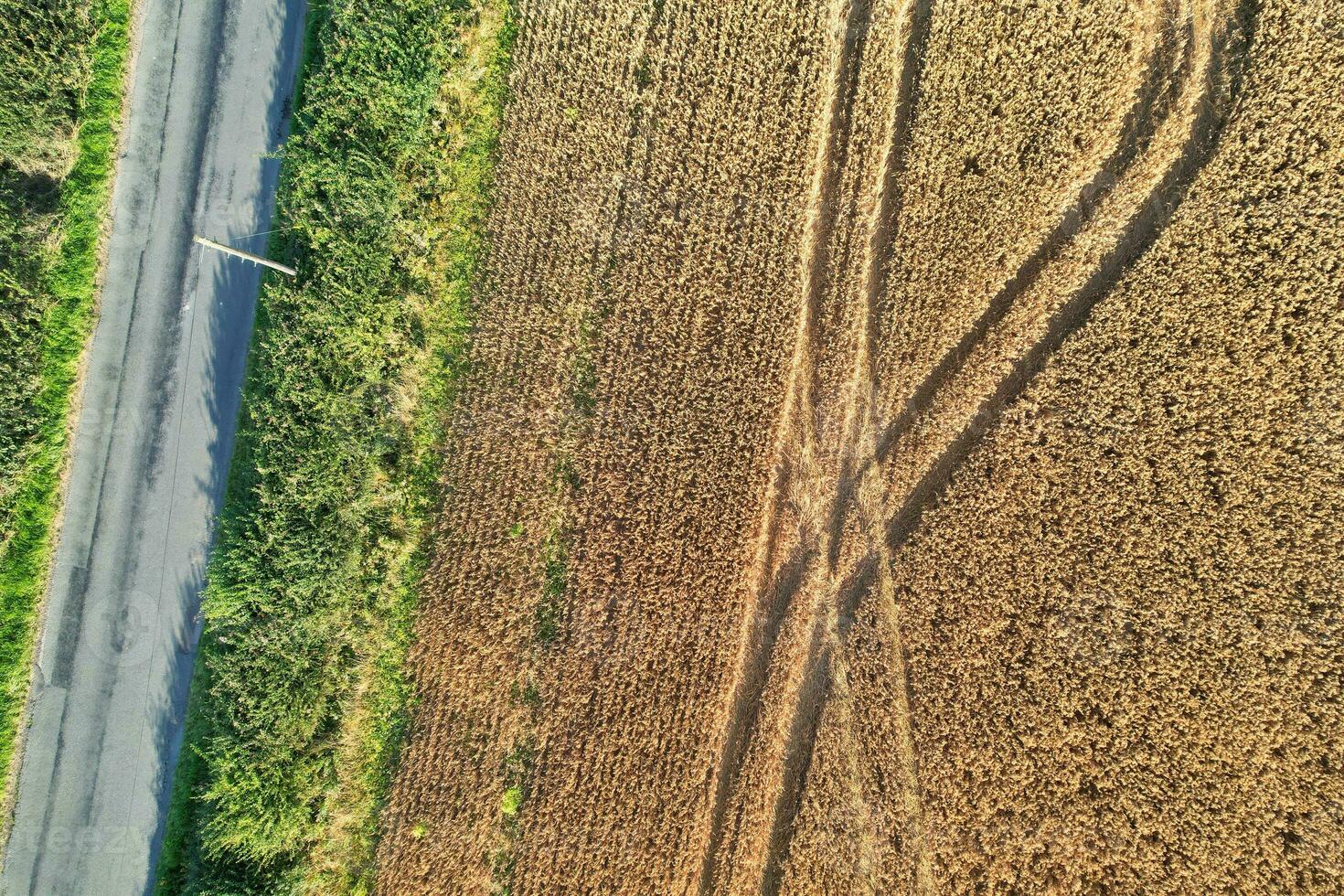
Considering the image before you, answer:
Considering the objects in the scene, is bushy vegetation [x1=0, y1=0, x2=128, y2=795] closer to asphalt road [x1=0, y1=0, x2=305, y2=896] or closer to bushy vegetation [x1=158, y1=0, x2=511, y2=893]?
asphalt road [x1=0, y1=0, x2=305, y2=896]

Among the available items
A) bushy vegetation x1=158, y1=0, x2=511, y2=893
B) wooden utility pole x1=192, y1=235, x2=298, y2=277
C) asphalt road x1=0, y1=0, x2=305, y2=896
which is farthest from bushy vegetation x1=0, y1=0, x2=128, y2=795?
bushy vegetation x1=158, y1=0, x2=511, y2=893

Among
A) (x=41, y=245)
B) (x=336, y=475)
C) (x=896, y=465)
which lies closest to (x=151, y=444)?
(x=336, y=475)

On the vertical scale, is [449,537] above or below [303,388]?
below

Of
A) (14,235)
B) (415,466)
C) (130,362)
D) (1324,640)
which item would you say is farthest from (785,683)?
(14,235)

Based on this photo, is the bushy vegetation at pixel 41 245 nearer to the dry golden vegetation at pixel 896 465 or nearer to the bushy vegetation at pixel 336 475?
the bushy vegetation at pixel 336 475

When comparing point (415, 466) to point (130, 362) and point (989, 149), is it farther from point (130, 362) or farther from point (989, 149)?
point (989, 149)

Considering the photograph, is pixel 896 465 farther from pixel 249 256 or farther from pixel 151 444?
pixel 151 444

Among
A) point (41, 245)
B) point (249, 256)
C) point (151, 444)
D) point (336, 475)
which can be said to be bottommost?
point (151, 444)

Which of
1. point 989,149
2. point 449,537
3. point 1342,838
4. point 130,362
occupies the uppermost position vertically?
point 989,149
